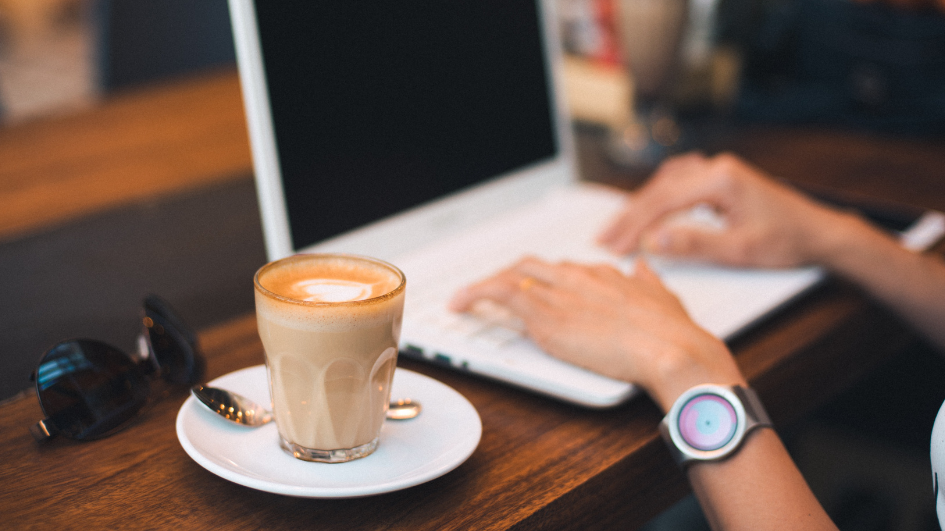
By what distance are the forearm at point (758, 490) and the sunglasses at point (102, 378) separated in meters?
0.41

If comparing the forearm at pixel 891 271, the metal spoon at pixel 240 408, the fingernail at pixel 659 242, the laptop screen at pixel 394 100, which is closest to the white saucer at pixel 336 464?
the metal spoon at pixel 240 408

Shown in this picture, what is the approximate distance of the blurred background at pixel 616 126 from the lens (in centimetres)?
82

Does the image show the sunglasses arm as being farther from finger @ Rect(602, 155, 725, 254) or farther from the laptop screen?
finger @ Rect(602, 155, 725, 254)

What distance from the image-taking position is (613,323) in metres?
0.61

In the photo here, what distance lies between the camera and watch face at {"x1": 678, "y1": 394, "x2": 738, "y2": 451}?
1.78ft

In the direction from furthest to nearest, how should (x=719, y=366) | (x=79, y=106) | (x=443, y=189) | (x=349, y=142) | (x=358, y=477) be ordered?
(x=79, y=106) → (x=443, y=189) → (x=349, y=142) → (x=719, y=366) → (x=358, y=477)

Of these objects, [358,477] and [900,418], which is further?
[900,418]

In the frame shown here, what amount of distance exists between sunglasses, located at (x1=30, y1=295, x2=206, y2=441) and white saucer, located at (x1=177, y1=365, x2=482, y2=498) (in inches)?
2.5

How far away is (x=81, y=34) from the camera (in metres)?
7.86

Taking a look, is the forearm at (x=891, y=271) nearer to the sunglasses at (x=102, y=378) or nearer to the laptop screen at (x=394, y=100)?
the laptop screen at (x=394, y=100)

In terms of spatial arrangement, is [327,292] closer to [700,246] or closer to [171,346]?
[171,346]

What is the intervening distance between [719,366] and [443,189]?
367mm

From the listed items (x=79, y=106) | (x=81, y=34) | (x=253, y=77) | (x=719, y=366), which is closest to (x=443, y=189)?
(x=253, y=77)

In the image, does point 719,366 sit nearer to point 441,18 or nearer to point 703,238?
point 703,238
